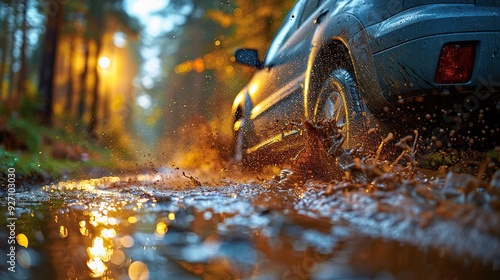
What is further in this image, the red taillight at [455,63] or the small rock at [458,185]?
the red taillight at [455,63]

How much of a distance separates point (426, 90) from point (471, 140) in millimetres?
663

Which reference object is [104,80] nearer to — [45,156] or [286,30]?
[45,156]

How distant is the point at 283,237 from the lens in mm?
2125

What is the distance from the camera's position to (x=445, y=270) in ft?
→ 5.37

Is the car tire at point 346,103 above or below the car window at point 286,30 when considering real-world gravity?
below

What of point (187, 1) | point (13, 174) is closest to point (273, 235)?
point (13, 174)

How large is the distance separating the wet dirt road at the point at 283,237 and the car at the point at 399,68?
0.96 m

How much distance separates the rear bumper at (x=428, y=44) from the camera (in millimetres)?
3324

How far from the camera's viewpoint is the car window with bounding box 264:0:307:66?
605 cm

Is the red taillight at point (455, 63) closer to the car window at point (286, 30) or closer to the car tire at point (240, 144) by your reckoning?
the car window at point (286, 30)

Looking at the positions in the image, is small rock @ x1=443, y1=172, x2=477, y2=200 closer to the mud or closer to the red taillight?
the mud

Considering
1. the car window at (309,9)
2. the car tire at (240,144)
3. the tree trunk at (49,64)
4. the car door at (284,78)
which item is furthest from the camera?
the tree trunk at (49,64)

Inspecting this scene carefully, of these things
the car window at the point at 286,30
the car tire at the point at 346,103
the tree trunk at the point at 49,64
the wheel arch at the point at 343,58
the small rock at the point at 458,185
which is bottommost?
the small rock at the point at 458,185

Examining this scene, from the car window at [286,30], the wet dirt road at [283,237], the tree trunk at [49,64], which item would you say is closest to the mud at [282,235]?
the wet dirt road at [283,237]
